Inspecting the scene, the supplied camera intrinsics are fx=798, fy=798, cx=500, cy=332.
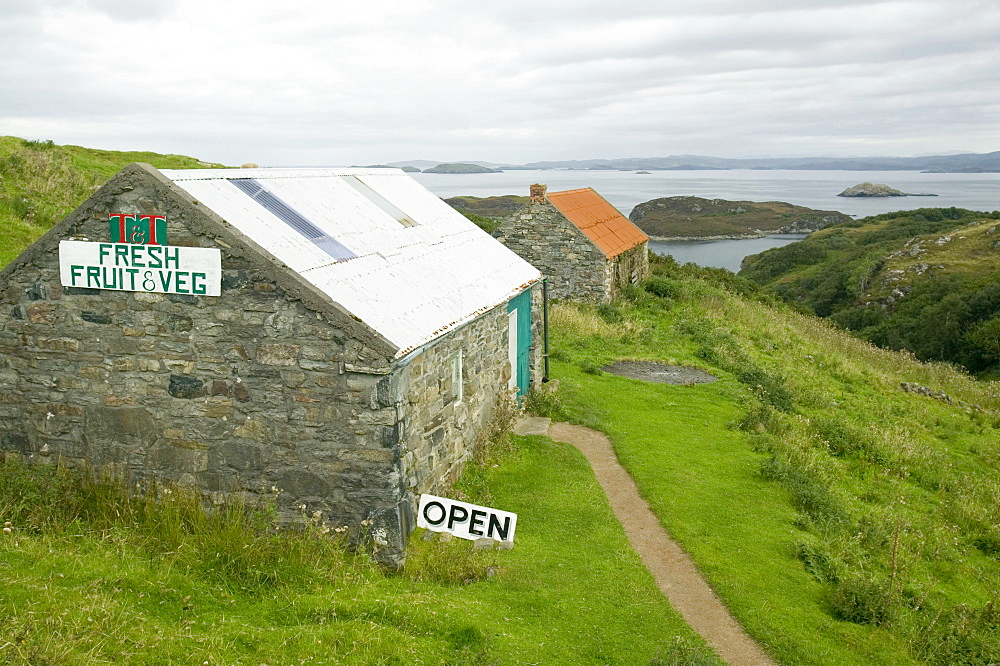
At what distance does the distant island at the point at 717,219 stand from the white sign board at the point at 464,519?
84517 millimetres

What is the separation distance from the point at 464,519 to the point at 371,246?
4.01 m

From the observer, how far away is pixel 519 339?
45.2 ft

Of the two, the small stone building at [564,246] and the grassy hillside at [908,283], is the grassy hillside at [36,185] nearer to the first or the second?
the small stone building at [564,246]

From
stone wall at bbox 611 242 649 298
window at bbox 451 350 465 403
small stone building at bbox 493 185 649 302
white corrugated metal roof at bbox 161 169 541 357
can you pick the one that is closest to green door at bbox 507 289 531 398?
white corrugated metal roof at bbox 161 169 541 357

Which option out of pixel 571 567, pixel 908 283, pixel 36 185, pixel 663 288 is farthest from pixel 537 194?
pixel 908 283

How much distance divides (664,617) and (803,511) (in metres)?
4.08

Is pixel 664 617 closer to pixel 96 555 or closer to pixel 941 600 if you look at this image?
pixel 941 600

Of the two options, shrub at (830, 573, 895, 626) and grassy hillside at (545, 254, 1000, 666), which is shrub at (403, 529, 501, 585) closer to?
grassy hillside at (545, 254, 1000, 666)

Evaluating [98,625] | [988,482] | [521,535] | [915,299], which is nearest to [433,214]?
[521,535]

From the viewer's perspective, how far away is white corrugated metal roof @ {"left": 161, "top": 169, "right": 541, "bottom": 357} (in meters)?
8.77

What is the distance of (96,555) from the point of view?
753 cm

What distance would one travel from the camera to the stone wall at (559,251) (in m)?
24.6

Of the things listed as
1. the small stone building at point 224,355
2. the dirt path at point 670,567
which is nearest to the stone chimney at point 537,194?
the dirt path at point 670,567

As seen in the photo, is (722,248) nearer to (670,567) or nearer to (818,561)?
(818,561)
